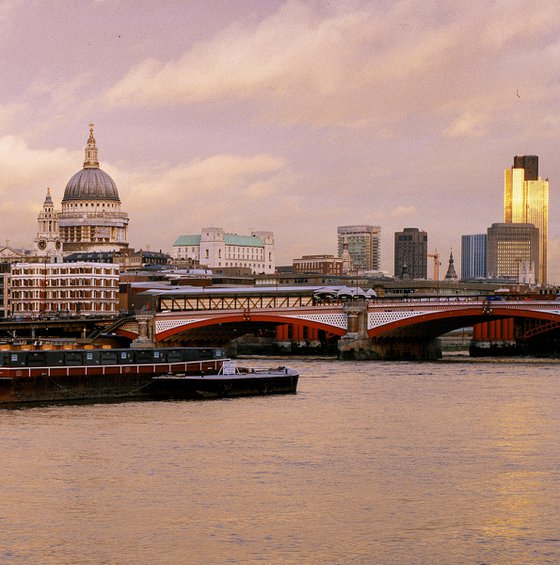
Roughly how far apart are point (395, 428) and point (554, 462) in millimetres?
10065

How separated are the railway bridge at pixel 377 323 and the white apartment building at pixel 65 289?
22306 millimetres

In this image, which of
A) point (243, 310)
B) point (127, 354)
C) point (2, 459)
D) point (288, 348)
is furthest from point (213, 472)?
point (288, 348)

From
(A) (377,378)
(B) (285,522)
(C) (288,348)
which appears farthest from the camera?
(C) (288,348)

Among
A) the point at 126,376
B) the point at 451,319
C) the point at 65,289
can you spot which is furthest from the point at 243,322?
the point at 126,376

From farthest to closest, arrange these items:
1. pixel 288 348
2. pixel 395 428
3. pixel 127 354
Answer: pixel 288 348 < pixel 127 354 < pixel 395 428

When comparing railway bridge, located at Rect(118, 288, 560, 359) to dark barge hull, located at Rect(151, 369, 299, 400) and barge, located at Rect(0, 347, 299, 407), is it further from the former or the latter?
dark barge hull, located at Rect(151, 369, 299, 400)

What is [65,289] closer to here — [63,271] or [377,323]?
[63,271]

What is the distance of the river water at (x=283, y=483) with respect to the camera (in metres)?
31.7

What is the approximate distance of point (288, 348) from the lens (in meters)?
127

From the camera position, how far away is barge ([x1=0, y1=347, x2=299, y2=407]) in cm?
6319

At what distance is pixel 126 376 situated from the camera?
220 feet

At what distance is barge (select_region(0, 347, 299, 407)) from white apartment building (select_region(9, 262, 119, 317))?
71.3 meters

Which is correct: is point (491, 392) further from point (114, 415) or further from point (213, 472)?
point (213, 472)

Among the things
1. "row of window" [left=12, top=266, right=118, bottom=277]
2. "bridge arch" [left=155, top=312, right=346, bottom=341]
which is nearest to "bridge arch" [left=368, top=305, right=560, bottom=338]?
"bridge arch" [left=155, top=312, right=346, bottom=341]
